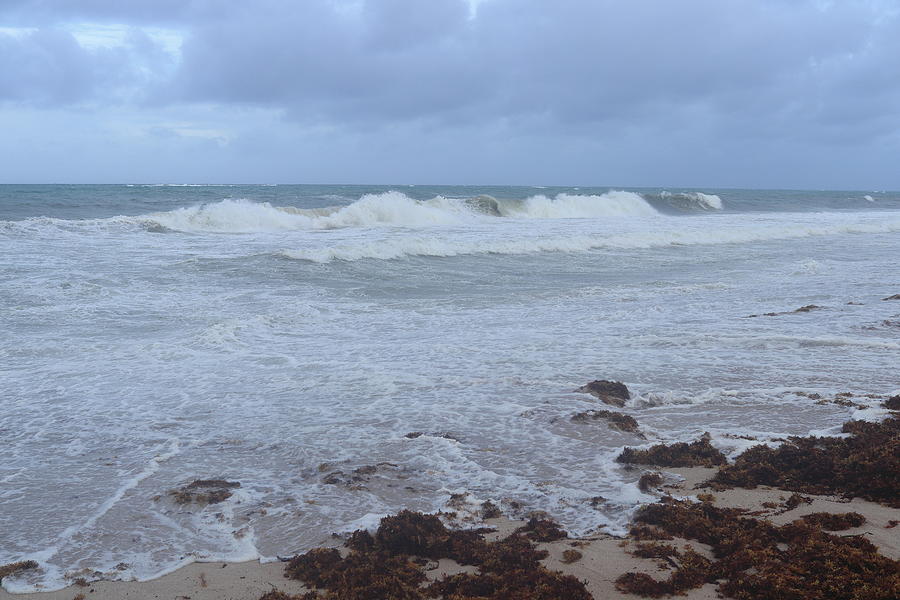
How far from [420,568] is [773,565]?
1.83 metres

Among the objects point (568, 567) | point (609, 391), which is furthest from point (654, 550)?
point (609, 391)

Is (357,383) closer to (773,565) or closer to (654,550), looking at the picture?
(654,550)

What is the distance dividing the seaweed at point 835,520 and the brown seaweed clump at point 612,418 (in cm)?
197

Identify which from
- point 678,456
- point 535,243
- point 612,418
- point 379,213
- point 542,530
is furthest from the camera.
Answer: point 379,213

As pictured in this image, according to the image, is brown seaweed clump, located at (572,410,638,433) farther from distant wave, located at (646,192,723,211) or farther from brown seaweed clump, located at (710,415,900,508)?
distant wave, located at (646,192,723,211)

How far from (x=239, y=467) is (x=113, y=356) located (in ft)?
13.7

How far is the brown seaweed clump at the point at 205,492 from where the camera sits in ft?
15.8

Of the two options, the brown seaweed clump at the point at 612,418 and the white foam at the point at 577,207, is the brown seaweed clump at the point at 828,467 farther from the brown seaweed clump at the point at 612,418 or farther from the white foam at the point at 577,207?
the white foam at the point at 577,207

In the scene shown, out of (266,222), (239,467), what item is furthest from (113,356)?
(266,222)

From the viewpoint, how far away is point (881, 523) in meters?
4.05

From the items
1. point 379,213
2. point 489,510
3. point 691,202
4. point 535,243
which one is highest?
point 691,202

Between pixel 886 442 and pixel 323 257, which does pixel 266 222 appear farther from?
pixel 886 442

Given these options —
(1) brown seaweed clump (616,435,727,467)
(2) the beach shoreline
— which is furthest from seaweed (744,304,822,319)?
(2) the beach shoreline

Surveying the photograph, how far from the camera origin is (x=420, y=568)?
391cm
